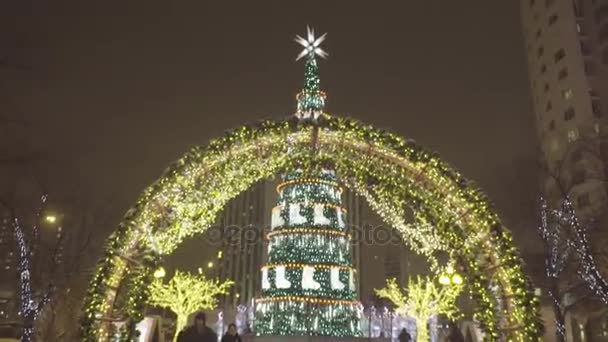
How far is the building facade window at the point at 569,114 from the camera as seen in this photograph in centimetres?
3995

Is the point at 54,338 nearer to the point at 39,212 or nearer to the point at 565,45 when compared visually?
the point at 39,212

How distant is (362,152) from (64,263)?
15394mm

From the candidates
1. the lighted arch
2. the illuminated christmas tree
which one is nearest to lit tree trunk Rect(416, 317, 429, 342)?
the illuminated christmas tree

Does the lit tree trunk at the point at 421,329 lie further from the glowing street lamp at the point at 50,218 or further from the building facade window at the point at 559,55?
the building facade window at the point at 559,55

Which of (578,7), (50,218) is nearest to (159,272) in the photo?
Result: (50,218)

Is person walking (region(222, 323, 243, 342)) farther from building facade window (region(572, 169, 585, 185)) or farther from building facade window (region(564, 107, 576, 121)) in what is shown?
building facade window (region(564, 107, 576, 121))

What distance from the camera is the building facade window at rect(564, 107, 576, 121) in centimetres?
3995

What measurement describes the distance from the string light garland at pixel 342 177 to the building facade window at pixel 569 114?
34733 mm

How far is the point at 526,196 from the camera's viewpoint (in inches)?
868

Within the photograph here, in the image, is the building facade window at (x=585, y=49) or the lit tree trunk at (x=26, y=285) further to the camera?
the building facade window at (x=585, y=49)

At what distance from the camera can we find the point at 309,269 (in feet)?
78.4

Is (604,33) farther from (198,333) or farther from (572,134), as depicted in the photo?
(198,333)

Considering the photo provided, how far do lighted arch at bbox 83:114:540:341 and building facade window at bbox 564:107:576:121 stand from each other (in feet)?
115

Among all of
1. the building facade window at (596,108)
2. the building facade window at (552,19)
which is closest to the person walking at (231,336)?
the building facade window at (596,108)
